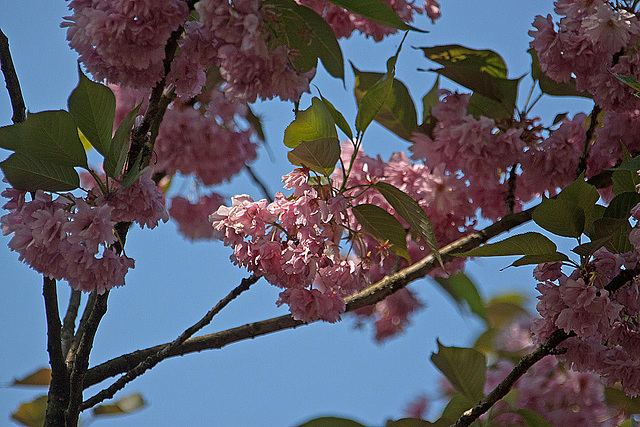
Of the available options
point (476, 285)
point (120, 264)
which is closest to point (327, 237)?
point (120, 264)

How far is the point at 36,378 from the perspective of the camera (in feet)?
5.55

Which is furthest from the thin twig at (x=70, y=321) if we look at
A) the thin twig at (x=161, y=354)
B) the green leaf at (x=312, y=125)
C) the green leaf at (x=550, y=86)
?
the green leaf at (x=550, y=86)

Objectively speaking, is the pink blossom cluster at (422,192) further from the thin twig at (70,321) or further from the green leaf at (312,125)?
the thin twig at (70,321)

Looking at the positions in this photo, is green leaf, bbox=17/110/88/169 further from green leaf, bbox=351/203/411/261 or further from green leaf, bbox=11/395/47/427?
green leaf, bbox=11/395/47/427

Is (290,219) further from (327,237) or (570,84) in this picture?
(570,84)

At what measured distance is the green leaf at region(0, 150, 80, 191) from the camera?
943 millimetres

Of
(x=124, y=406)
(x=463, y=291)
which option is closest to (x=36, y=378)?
(x=124, y=406)

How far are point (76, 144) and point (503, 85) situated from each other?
42.1 inches

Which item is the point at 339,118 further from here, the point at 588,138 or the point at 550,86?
the point at 550,86

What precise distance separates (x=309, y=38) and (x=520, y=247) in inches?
21.8

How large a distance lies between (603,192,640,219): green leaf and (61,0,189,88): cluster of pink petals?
0.71m

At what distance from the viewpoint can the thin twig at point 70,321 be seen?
129cm

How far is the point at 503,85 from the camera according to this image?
5.31 ft

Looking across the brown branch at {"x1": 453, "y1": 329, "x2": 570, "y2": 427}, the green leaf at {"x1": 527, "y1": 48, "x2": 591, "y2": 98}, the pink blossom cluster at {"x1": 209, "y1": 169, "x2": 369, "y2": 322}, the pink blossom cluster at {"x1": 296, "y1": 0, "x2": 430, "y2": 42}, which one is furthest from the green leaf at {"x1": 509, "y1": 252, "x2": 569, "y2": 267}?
the pink blossom cluster at {"x1": 296, "y1": 0, "x2": 430, "y2": 42}
